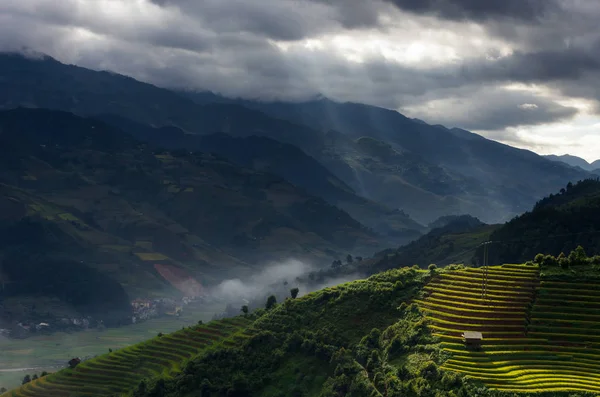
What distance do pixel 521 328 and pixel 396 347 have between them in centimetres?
1898

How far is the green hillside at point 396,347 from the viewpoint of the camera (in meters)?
99.1

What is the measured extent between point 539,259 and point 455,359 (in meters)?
38.3

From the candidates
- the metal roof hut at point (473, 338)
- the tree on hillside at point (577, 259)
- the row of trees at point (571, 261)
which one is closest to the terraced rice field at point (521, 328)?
the metal roof hut at point (473, 338)

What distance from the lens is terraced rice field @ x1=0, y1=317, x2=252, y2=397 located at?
164 m

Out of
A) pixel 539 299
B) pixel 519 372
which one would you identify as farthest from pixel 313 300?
pixel 519 372

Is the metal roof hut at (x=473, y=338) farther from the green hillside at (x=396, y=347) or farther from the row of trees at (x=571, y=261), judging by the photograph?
the row of trees at (x=571, y=261)

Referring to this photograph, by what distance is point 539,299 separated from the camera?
385ft

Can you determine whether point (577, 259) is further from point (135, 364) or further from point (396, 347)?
point (135, 364)

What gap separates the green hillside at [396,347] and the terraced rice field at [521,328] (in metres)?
0.17

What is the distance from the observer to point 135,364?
169875 millimetres

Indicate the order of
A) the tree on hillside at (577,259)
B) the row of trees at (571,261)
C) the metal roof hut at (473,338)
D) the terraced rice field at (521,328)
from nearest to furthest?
the terraced rice field at (521,328) < the metal roof hut at (473,338) < the row of trees at (571,261) < the tree on hillside at (577,259)

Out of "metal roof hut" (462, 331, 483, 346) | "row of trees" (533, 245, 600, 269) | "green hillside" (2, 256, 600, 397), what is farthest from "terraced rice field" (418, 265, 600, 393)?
"row of trees" (533, 245, 600, 269)

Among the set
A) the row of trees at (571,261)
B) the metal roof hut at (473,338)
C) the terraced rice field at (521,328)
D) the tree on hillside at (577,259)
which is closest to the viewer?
the terraced rice field at (521,328)

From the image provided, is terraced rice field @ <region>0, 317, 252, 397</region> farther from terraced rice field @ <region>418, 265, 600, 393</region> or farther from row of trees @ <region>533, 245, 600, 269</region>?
row of trees @ <region>533, 245, 600, 269</region>
